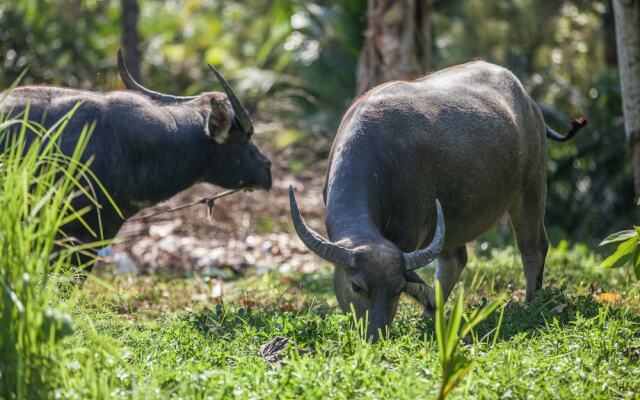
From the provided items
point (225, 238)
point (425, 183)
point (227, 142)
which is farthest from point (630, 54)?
point (225, 238)

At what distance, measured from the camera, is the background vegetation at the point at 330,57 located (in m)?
14.5

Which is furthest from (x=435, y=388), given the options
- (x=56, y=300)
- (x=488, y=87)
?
(x=488, y=87)

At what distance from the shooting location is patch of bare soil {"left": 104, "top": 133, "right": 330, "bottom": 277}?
387 inches

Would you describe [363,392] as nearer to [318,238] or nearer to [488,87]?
[318,238]

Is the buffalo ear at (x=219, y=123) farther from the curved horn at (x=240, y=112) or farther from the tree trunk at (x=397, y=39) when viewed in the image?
the tree trunk at (x=397, y=39)

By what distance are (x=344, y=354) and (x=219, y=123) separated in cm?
333

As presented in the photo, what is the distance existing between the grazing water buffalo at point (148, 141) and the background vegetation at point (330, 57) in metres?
4.18

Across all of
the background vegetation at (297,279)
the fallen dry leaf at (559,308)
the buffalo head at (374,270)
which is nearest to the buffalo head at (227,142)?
the background vegetation at (297,279)

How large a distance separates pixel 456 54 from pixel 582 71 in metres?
2.84

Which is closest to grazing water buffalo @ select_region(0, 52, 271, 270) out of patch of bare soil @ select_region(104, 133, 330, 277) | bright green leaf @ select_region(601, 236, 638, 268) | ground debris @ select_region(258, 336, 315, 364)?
patch of bare soil @ select_region(104, 133, 330, 277)

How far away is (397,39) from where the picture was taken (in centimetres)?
1080

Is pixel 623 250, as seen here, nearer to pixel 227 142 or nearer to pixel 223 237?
pixel 227 142

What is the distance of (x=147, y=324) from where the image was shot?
595 centimetres

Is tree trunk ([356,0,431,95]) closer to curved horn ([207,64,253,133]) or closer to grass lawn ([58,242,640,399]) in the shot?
curved horn ([207,64,253,133])
